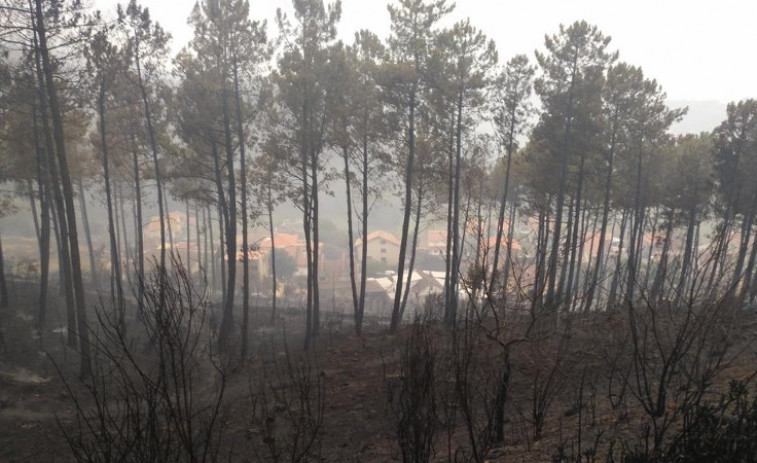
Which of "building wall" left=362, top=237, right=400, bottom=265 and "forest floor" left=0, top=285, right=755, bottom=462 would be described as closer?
"forest floor" left=0, top=285, right=755, bottom=462

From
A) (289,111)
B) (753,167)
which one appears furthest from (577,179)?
(289,111)

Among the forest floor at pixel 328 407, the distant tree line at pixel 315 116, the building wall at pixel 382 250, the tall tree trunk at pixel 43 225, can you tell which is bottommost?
the building wall at pixel 382 250

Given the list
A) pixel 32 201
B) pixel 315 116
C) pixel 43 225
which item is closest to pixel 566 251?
pixel 315 116

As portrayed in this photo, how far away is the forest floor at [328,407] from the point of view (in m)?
6.29

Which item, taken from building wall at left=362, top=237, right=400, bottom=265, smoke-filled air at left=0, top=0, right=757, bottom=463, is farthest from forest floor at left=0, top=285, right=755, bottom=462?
building wall at left=362, top=237, right=400, bottom=265

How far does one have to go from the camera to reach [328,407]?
30.0 feet

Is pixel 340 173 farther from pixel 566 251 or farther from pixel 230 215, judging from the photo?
pixel 566 251

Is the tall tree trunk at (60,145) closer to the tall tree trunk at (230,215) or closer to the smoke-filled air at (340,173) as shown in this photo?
the smoke-filled air at (340,173)

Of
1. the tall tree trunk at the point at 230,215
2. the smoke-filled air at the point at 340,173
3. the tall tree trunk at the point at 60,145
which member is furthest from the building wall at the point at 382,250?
the tall tree trunk at the point at 60,145

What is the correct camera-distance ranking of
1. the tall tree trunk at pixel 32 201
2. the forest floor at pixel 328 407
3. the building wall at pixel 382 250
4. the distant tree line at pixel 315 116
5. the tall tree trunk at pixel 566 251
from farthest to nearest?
1. the building wall at pixel 382 250
2. the tall tree trunk at pixel 32 201
3. the distant tree line at pixel 315 116
4. the forest floor at pixel 328 407
5. the tall tree trunk at pixel 566 251

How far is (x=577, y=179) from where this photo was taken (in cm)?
1798

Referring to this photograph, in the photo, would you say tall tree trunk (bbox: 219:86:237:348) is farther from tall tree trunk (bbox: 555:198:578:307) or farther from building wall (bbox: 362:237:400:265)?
building wall (bbox: 362:237:400:265)

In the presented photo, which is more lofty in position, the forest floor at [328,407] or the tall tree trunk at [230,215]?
the tall tree trunk at [230,215]

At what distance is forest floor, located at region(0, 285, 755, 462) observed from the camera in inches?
247
